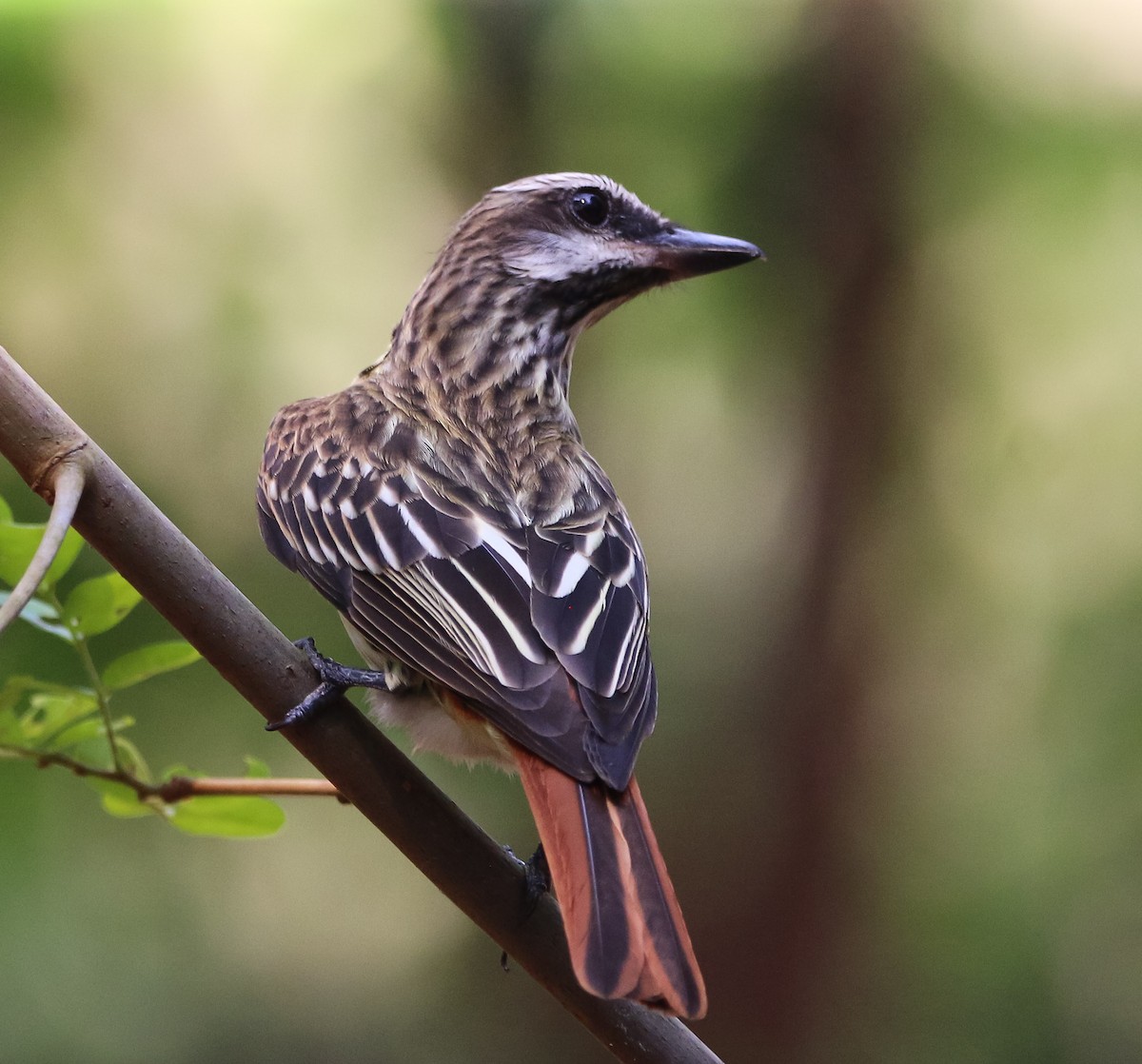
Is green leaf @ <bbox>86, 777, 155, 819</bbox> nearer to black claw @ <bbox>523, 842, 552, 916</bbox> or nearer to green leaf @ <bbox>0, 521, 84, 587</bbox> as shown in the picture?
green leaf @ <bbox>0, 521, 84, 587</bbox>

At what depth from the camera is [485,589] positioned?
1.26 metres

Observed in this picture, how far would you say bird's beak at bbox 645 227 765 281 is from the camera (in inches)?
63.0

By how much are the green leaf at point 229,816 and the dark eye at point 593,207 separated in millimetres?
858

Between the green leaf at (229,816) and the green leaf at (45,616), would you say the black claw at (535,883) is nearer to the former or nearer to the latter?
the green leaf at (229,816)

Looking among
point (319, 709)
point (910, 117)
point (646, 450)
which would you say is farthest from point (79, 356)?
point (319, 709)

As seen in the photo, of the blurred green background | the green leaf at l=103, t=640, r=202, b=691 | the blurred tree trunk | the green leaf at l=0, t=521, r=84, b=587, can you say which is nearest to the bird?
the green leaf at l=103, t=640, r=202, b=691

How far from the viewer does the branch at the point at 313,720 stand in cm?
102

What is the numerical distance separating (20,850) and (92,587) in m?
1.97

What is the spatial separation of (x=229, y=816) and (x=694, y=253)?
2.77ft

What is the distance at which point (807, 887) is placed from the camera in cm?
307

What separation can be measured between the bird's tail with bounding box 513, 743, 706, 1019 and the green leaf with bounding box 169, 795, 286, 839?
0.29 m

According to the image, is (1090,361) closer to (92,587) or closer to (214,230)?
(214,230)

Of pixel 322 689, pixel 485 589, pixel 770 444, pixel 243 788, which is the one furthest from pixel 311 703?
pixel 770 444

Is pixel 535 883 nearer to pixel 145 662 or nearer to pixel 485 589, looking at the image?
pixel 485 589
